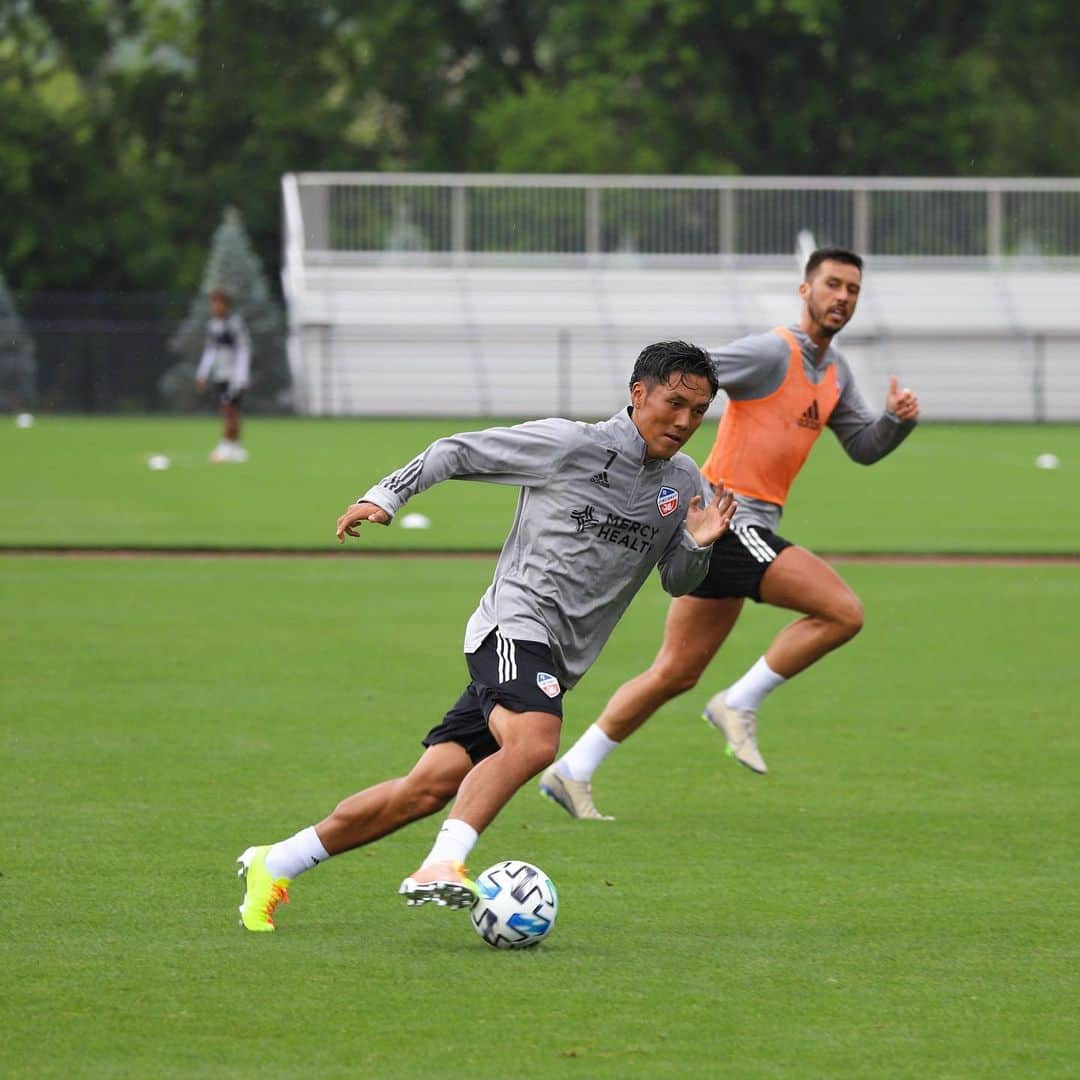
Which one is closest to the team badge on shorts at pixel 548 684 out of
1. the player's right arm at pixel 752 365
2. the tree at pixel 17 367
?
the player's right arm at pixel 752 365

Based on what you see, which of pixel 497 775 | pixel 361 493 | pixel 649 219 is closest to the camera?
pixel 497 775

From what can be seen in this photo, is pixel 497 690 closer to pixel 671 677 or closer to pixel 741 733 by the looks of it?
pixel 671 677

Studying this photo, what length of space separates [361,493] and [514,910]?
60.4ft

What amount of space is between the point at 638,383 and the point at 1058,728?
4.65 meters

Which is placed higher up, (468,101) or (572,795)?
(572,795)

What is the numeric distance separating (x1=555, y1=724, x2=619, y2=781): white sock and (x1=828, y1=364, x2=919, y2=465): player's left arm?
5.91 ft

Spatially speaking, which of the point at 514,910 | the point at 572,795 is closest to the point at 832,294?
the point at 572,795

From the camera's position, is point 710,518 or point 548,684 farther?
point 710,518

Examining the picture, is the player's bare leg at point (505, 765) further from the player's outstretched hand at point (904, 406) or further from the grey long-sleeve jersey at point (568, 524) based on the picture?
the player's outstretched hand at point (904, 406)

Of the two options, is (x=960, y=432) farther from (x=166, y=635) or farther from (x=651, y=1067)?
(x=651, y=1067)

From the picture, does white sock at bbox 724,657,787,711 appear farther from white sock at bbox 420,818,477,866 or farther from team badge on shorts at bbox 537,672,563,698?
white sock at bbox 420,818,477,866

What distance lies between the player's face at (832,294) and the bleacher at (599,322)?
3368 cm

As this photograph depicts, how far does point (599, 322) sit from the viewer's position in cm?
4562

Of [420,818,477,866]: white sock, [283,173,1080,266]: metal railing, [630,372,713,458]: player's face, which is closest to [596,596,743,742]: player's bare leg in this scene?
[630,372,713,458]: player's face
